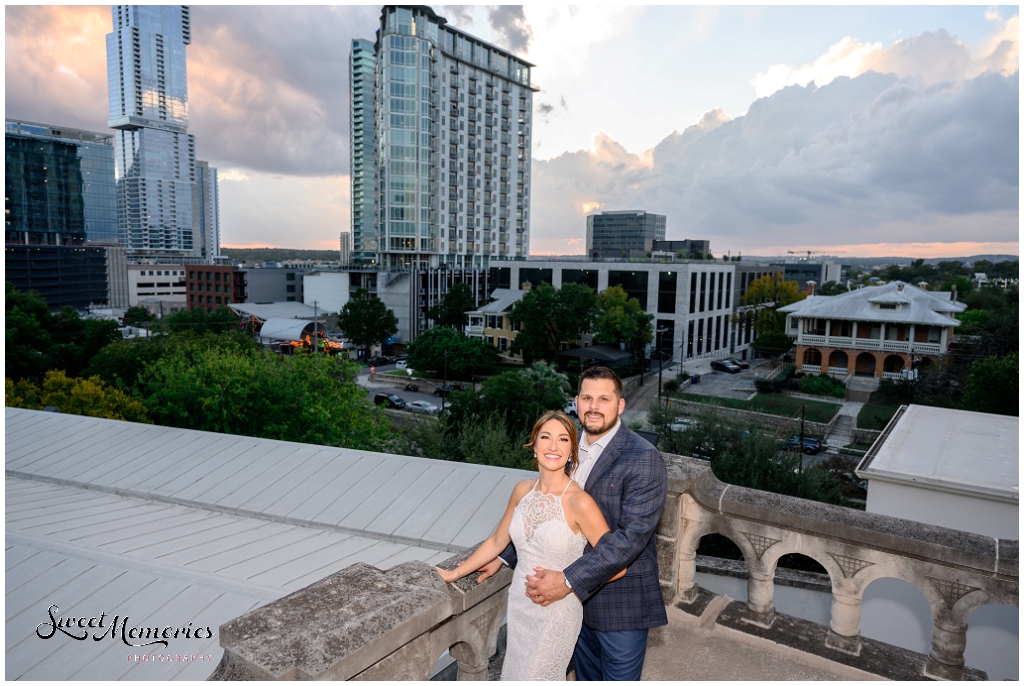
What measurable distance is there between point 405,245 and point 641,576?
76.1 m

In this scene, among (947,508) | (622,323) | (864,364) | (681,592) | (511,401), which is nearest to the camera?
(681,592)

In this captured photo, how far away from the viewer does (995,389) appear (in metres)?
24.1

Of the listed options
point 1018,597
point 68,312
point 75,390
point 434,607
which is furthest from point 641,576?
point 68,312

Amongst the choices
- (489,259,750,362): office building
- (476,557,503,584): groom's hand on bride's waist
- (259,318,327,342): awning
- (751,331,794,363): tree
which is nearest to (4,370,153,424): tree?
(476,557,503,584): groom's hand on bride's waist

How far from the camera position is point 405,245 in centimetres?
7662

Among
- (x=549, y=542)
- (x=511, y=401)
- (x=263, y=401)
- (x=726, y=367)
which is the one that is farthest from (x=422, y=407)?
(x=549, y=542)

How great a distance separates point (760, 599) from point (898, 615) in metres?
6.97

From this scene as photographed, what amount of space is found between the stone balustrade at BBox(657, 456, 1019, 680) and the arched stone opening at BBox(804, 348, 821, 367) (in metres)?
51.4

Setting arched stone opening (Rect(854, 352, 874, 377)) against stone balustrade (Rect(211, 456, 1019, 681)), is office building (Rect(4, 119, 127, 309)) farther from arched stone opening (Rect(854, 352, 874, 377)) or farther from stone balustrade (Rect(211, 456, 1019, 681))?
stone balustrade (Rect(211, 456, 1019, 681))

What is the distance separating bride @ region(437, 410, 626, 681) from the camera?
10.2 feet

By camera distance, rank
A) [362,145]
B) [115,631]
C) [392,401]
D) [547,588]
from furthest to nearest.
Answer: [362,145] → [392,401] → [115,631] → [547,588]

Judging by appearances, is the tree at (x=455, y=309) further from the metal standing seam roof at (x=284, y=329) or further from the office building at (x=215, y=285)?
the office building at (x=215, y=285)

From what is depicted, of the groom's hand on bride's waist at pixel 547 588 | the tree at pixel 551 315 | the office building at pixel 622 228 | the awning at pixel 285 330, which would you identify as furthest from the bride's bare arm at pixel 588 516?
the office building at pixel 622 228

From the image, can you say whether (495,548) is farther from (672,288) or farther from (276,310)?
(276,310)
